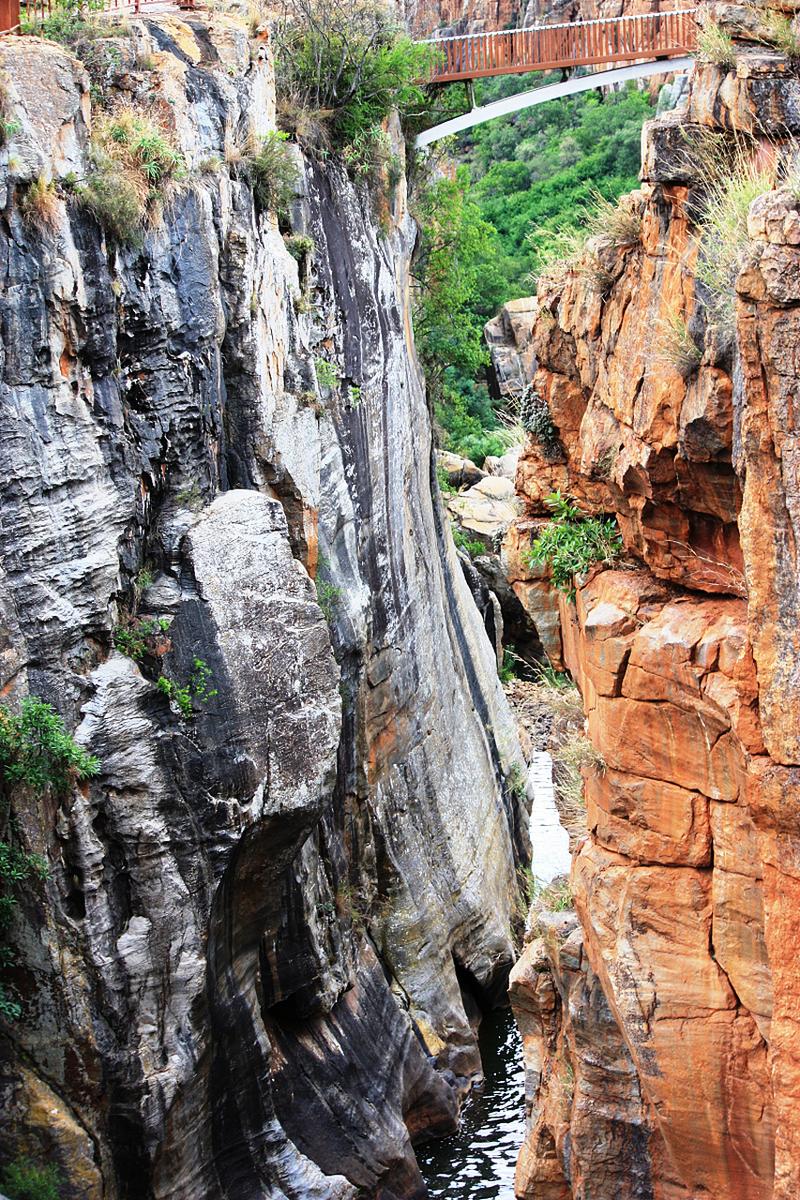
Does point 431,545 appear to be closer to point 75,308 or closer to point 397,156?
point 397,156

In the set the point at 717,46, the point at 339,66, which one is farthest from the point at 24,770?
the point at 339,66

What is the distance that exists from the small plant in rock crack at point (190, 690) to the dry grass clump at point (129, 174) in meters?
4.75

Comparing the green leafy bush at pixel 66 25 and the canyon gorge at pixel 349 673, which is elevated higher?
the green leafy bush at pixel 66 25

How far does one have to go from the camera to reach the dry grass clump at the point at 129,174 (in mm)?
15172

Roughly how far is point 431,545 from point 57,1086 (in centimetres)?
1125

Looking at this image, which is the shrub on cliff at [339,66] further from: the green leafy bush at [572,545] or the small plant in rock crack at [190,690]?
the green leafy bush at [572,545]

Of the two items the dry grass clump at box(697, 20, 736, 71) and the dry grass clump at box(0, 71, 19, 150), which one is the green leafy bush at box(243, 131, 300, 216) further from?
the dry grass clump at box(697, 20, 736, 71)

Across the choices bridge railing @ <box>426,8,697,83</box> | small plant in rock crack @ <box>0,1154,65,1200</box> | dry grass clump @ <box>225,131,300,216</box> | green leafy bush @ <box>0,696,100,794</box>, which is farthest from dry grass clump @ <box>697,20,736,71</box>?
bridge railing @ <box>426,8,697,83</box>

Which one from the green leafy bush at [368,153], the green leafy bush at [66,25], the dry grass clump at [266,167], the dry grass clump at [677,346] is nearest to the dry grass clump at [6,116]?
the green leafy bush at [66,25]

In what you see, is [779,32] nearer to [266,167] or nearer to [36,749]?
[36,749]

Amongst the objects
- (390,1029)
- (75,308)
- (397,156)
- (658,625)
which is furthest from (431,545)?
(658,625)

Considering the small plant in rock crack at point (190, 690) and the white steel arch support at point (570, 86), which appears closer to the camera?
the small plant in rock crack at point (190, 690)

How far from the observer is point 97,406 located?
15.2 metres

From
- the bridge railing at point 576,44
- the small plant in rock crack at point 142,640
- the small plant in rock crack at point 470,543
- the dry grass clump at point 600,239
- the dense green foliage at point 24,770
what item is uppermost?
the bridge railing at point 576,44
